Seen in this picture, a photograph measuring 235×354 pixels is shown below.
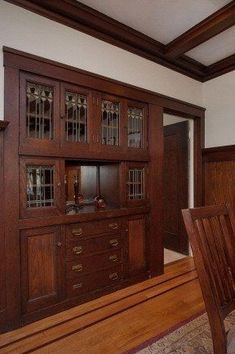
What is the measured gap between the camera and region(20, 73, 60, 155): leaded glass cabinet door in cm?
Answer: 200

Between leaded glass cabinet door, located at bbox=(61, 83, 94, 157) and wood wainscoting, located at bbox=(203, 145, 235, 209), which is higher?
leaded glass cabinet door, located at bbox=(61, 83, 94, 157)

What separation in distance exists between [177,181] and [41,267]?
97.2 inches

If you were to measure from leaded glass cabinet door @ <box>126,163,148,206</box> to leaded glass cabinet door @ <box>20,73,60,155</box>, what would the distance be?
37.2 inches

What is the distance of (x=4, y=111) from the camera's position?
6.22ft

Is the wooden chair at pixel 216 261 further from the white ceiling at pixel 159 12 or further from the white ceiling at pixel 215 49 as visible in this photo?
the white ceiling at pixel 215 49

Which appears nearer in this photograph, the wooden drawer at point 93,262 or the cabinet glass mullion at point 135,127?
the wooden drawer at point 93,262

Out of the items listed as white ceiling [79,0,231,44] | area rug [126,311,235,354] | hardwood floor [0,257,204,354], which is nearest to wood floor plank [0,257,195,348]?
hardwood floor [0,257,204,354]

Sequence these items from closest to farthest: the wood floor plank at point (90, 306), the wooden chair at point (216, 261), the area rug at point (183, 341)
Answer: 1. the wooden chair at point (216, 261)
2. the area rug at point (183, 341)
3. the wood floor plank at point (90, 306)

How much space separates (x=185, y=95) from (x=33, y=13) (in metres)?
2.16

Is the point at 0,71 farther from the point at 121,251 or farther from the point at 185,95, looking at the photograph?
the point at 185,95

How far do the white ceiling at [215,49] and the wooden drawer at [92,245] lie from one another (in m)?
2.54

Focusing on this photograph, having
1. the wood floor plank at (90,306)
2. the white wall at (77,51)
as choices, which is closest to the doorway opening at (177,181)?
the wood floor plank at (90,306)

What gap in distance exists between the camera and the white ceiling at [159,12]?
2.21 meters

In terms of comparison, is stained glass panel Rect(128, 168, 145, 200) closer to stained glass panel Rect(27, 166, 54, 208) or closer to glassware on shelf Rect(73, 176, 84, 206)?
glassware on shelf Rect(73, 176, 84, 206)
